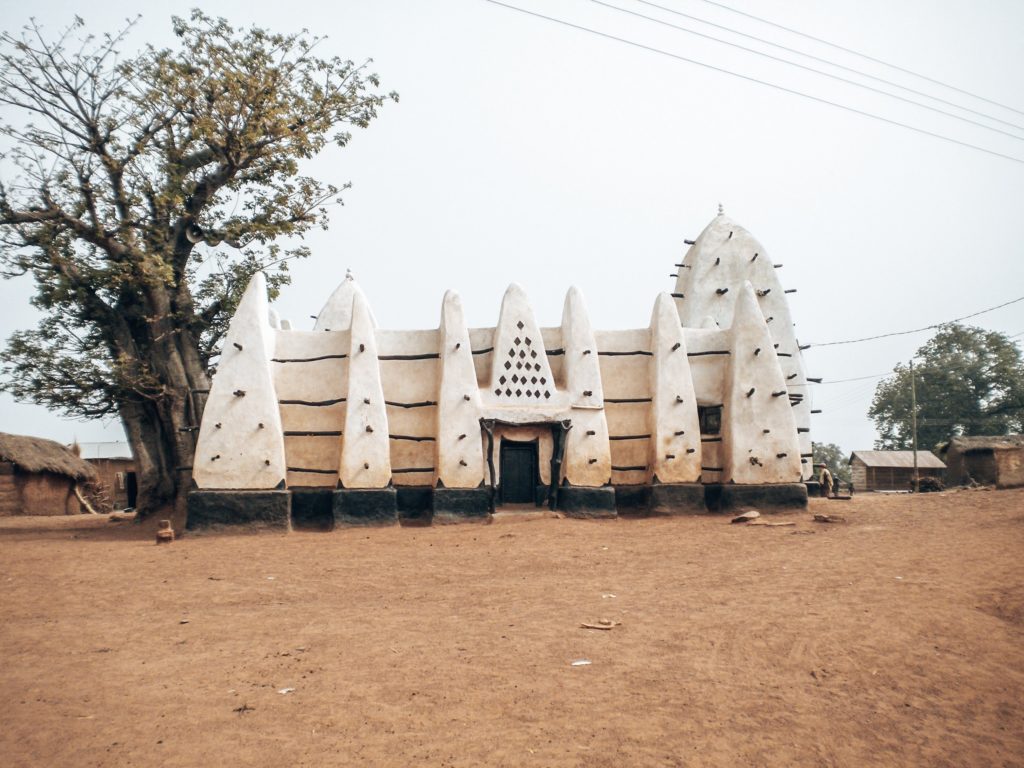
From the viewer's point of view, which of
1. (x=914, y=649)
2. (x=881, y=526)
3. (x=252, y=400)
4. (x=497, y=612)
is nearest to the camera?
(x=914, y=649)

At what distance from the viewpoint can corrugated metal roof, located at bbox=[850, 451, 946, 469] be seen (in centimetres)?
3319

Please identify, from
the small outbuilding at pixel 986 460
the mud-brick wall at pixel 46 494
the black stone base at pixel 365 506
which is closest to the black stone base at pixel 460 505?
the black stone base at pixel 365 506

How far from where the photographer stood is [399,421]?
1528cm

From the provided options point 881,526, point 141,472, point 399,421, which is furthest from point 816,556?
point 141,472

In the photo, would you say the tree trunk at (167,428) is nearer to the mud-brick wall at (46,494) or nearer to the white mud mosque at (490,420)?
the white mud mosque at (490,420)

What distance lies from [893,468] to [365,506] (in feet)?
94.5

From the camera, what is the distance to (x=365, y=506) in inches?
555

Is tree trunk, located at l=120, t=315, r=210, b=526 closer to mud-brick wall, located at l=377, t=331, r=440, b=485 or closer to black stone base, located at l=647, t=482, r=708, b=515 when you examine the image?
mud-brick wall, located at l=377, t=331, r=440, b=485

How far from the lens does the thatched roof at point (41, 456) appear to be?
21.2 meters

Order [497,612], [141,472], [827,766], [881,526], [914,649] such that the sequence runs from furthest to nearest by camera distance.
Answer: [141,472]
[881,526]
[497,612]
[914,649]
[827,766]

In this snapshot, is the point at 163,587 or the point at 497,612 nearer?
the point at 497,612

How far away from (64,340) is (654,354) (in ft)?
44.4

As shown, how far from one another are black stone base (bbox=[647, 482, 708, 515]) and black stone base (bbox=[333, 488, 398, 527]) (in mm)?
5365

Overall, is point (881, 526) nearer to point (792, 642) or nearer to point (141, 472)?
point (792, 642)
